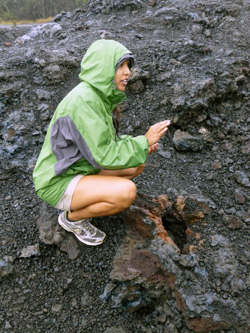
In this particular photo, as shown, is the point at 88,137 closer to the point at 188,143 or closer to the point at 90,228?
the point at 90,228

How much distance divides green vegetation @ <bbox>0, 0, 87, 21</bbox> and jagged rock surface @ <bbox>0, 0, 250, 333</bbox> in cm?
833

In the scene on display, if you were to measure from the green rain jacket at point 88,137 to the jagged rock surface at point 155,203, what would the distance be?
869mm

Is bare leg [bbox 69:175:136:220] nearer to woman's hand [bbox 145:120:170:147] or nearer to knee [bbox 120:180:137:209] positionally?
knee [bbox 120:180:137:209]

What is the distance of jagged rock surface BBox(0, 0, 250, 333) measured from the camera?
2.81 metres

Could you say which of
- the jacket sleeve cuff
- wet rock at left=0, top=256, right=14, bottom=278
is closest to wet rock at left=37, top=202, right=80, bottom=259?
wet rock at left=0, top=256, right=14, bottom=278

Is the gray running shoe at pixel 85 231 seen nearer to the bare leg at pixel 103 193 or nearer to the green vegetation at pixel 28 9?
the bare leg at pixel 103 193

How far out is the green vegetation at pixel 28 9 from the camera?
13.7 m


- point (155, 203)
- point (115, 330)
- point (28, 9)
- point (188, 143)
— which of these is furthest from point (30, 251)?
point (28, 9)

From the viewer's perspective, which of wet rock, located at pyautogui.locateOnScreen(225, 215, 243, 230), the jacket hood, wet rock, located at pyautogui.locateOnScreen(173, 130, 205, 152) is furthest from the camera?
wet rock, located at pyautogui.locateOnScreen(173, 130, 205, 152)

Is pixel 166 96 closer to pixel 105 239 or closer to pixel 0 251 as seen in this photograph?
pixel 105 239

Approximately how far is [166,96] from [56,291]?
3.62 metres

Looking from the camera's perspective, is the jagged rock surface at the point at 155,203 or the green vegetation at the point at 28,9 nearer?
the jagged rock surface at the point at 155,203

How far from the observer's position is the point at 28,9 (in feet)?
46.4

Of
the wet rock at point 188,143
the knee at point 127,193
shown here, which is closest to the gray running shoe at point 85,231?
the knee at point 127,193
